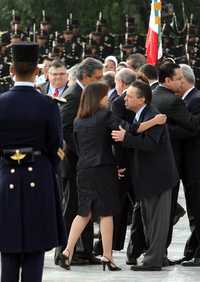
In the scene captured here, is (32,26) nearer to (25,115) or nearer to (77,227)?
(77,227)

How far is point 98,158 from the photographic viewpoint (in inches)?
401

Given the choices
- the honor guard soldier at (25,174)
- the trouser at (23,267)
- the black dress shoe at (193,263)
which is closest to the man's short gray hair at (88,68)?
the black dress shoe at (193,263)

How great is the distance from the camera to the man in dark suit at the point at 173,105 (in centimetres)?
1049

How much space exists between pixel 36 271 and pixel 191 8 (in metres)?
33.5

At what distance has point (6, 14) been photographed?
39688 mm

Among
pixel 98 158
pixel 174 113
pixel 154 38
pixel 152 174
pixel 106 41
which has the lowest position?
pixel 106 41

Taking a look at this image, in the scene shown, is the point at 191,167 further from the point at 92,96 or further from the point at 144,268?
the point at 92,96

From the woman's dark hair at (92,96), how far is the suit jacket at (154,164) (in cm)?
37

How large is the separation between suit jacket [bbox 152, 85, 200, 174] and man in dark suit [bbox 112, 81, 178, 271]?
0.75ft

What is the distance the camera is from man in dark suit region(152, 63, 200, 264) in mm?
10492

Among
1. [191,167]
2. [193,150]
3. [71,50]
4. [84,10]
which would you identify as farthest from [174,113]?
[84,10]

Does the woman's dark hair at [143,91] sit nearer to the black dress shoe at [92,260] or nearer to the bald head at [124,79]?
the bald head at [124,79]

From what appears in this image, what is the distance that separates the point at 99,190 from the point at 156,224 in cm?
61

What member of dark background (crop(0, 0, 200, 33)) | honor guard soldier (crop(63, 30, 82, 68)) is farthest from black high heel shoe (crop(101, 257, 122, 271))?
dark background (crop(0, 0, 200, 33))
